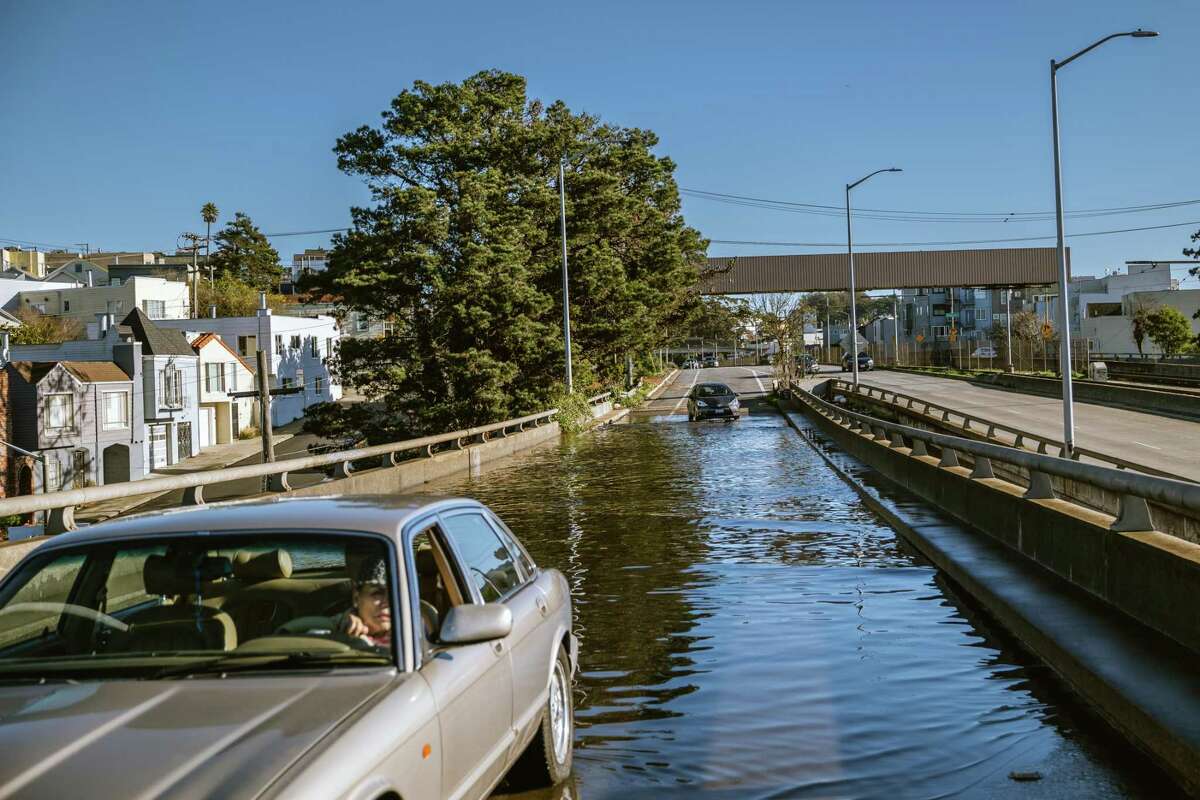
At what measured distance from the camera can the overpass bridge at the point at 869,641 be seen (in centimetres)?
641

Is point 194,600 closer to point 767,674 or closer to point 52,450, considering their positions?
point 767,674

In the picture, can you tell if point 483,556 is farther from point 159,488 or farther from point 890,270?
point 890,270

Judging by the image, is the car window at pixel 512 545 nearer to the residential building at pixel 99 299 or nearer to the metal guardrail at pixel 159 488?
the metal guardrail at pixel 159 488

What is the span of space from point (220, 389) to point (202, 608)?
275 feet

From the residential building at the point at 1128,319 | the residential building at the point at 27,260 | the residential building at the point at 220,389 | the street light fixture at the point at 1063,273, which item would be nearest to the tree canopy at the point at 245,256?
the residential building at the point at 27,260

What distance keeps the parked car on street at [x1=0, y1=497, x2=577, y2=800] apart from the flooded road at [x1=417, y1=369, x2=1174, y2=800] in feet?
3.81

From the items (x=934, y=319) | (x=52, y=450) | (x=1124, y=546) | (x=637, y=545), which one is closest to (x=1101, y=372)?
(x=52, y=450)

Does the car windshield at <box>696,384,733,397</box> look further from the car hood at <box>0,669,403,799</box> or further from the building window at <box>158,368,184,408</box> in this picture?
the car hood at <box>0,669,403,799</box>

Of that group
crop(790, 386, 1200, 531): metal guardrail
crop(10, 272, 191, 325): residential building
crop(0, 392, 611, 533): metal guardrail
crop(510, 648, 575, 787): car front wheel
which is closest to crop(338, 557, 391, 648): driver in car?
crop(510, 648, 575, 787): car front wheel

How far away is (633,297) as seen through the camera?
68.1m

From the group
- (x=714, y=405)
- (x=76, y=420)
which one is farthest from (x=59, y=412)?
(x=714, y=405)

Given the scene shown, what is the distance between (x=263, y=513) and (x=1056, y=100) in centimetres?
2937

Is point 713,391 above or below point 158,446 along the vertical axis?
above

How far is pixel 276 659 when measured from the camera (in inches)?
173
